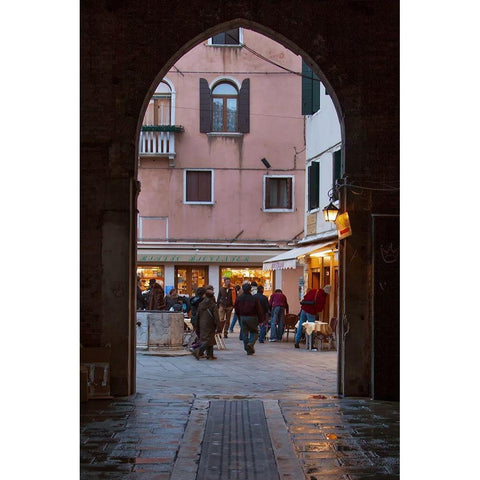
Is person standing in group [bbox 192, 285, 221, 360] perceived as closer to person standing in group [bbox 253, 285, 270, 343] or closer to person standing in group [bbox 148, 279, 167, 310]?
person standing in group [bbox 253, 285, 270, 343]

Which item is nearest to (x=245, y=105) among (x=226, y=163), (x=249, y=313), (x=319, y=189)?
(x=226, y=163)

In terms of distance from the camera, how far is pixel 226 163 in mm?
30203

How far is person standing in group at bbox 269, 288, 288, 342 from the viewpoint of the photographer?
21047 millimetres

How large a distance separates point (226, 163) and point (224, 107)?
2092 mm

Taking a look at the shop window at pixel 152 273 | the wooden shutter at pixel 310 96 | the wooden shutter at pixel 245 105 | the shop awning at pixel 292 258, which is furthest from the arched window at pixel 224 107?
the shop awning at pixel 292 258

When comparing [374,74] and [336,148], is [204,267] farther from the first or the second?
[374,74]

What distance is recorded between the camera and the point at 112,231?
35.4ft

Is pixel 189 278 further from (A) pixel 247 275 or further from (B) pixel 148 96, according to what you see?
(B) pixel 148 96

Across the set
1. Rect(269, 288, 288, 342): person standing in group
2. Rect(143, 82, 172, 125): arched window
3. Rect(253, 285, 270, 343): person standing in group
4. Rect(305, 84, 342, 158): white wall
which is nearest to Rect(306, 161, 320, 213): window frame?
Rect(305, 84, 342, 158): white wall

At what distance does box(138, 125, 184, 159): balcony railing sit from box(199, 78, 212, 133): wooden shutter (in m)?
0.84

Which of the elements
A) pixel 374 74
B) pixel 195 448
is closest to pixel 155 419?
pixel 195 448

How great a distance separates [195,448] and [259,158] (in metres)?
23.3

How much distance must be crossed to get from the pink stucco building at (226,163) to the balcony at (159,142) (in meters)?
0.04

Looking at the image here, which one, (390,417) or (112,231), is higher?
(112,231)
